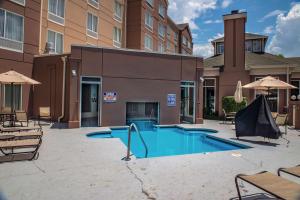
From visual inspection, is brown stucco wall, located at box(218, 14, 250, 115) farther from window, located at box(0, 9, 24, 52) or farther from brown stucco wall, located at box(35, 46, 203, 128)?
window, located at box(0, 9, 24, 52)

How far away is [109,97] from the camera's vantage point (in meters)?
14.8

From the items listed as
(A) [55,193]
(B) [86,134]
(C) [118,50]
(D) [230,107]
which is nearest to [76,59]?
(C) [118,50]

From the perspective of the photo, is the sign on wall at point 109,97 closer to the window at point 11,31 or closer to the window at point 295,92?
the window at point 11,31

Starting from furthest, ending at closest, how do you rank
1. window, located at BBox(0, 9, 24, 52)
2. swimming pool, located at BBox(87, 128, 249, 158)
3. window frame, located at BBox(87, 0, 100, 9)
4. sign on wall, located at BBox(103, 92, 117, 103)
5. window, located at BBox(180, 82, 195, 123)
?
window frame, located at BBox(87, 0, 100, 9), window, located at BBox(180, 82, 195, 123), window, located at BBox(0, 9, 24, 52), sign on wall, located at BBox(103, 92, 117, 103), swimming pool, located at BBox(87, 128, 249, 158)

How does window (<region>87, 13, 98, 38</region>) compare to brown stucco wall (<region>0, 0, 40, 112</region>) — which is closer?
brown stucco wall (<region>0, 0, 40, 112</region>)

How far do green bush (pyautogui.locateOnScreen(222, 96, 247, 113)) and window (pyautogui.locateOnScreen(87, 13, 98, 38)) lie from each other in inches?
548

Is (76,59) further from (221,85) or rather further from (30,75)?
(221,85)

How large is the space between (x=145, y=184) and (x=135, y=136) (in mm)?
8068

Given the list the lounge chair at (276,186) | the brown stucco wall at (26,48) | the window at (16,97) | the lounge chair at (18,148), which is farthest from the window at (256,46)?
the lounge chair at (18,148)

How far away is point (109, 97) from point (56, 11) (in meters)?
9.81

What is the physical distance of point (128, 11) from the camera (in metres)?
29.5

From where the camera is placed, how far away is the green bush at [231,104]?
19.0 metres

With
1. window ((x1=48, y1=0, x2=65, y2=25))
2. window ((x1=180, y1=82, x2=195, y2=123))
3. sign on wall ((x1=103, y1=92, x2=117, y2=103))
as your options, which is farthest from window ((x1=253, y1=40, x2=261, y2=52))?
window ((x1=48, y1=0, x2=65, y2=25))

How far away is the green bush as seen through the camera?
18969 mm
